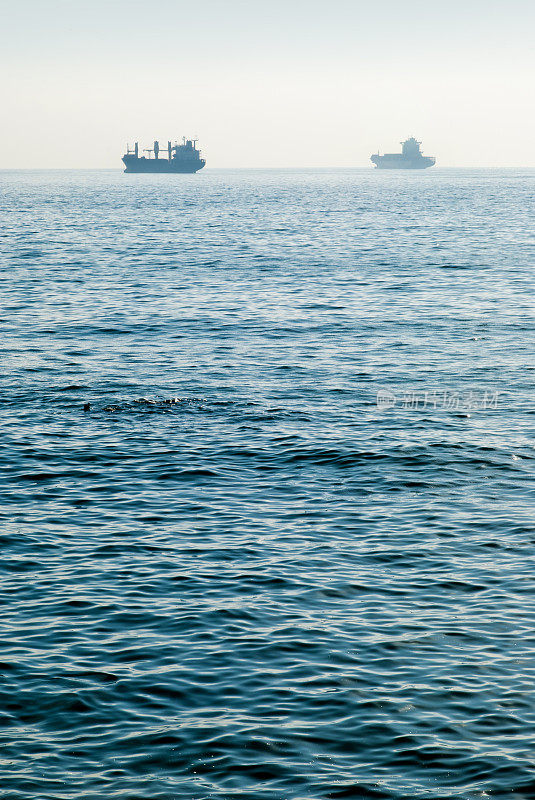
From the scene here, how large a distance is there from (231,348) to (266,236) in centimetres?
5526

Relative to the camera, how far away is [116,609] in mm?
15523

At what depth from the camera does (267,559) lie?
1745 centimetres

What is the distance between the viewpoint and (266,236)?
91312 mm

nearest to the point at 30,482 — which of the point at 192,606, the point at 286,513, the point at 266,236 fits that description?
the point at 286,513

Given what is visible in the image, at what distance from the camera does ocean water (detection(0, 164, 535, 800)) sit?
1191 cm

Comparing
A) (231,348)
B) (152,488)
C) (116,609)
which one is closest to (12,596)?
(116,609)

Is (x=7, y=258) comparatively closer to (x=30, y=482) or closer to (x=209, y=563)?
(x=30, y=482)

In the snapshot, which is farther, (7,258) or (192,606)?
(7,258)

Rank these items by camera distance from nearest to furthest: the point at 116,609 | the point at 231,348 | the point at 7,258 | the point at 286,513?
1. the point at 116,609
2. the point at 286,513
3. the point at 231,348
4. the point at 7,258

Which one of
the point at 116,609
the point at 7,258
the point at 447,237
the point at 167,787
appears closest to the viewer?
the point at 167,787

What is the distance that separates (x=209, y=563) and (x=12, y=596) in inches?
127

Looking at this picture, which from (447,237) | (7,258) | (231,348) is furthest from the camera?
(447,237)

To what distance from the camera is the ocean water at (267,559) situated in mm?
11906

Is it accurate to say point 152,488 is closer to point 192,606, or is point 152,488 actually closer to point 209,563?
point 209,563
